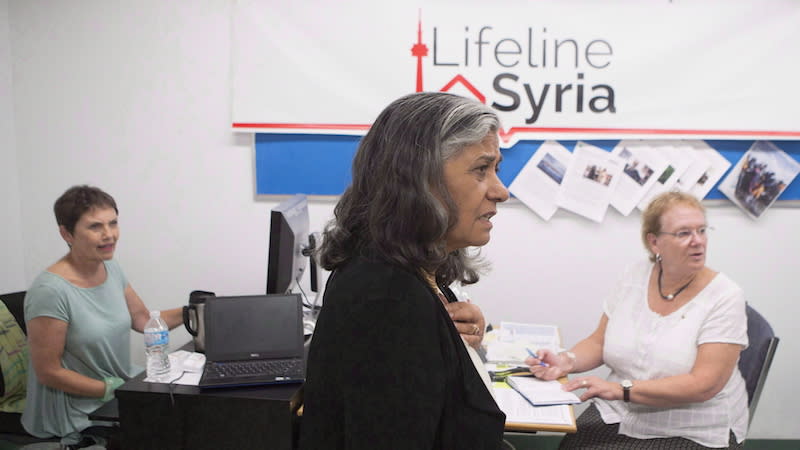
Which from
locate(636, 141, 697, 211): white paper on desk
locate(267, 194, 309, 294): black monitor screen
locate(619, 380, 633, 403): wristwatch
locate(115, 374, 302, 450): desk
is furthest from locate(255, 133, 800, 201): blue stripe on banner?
locate(115, 374, 302, 450): desk

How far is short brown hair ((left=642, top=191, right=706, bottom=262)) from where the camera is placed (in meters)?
1.97

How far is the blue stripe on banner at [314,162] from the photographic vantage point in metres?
2.74

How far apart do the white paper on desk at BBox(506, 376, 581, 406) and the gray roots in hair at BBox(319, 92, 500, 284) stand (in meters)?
0.98

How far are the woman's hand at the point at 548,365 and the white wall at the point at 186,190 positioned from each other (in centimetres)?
88

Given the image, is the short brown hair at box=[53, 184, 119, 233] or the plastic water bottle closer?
the plastic water bottle

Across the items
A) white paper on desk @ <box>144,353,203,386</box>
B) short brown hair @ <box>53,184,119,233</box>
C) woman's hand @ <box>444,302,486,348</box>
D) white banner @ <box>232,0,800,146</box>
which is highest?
white banner @ <box>232,0,800,146</box>

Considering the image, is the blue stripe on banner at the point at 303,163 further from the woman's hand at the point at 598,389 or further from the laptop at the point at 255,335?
the woman's hand at the point at 598,389

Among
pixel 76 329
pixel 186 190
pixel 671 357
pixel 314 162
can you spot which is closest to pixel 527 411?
pixel 671 357

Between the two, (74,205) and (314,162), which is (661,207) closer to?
(314,162)

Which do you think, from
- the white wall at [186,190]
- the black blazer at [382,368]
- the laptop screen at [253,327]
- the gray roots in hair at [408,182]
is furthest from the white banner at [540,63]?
the black blazer at [382,368]

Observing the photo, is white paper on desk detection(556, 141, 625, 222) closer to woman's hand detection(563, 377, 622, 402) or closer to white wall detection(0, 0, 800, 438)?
white wall detection(0, 0, 800, 438)

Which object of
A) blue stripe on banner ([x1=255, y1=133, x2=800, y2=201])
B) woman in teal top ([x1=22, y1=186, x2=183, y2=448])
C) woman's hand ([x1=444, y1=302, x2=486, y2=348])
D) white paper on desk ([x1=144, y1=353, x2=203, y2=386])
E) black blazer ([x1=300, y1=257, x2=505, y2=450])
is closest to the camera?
black blazer ([x1=300, y1=257, x2=505, y2=450])

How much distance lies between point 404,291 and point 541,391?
44.5 inches

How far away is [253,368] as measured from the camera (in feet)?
5.51
